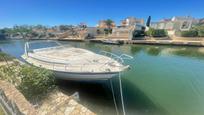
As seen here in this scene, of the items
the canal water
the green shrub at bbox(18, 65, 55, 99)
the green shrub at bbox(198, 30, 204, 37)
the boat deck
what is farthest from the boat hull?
the green shrub at bbox(198, 30, 204, 37)

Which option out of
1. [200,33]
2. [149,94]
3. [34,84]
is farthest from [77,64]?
[200,33]

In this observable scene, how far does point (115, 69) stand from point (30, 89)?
335 cm

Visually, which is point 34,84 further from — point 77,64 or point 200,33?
point 200,33

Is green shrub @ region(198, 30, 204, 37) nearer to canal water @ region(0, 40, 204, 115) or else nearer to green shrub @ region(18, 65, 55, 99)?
canal water @ region(0, 40, 204, 115)

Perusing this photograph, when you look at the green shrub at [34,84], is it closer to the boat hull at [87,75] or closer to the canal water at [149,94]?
the boat hull at [87,75]

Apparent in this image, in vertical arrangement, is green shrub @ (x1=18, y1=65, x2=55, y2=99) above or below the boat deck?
below

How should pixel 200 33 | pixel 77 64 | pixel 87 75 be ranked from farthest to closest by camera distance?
1. pixel 200 33
2. pixel 77 64
3. pixel 87 75

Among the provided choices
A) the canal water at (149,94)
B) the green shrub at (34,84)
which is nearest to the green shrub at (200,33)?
the canal water at (149,94)

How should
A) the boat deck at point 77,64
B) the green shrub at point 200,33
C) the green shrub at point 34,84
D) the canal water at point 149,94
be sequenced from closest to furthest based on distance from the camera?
the green shrub at point 34,84 → the canal water at point 149,94 → the boat deck at point 77,64 → the green shrub at point 200,33

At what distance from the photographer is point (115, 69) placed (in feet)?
18.1

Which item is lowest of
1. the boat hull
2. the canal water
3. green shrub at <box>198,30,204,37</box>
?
the canal water

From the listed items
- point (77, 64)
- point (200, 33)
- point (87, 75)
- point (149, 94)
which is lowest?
point (149, 94)

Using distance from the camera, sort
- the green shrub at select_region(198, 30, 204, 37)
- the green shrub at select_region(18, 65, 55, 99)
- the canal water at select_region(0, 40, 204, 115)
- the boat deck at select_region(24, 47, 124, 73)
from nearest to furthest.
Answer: the green shrub at select_region(18, 65, 55, 99), the canal water at select_region(0, 40, 204, 115), the boat deck at select_region(24, 47, 124, 73), the green shrub at select_region(198, 30, 204, 37)

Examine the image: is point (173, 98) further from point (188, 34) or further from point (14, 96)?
point (188, 34)
